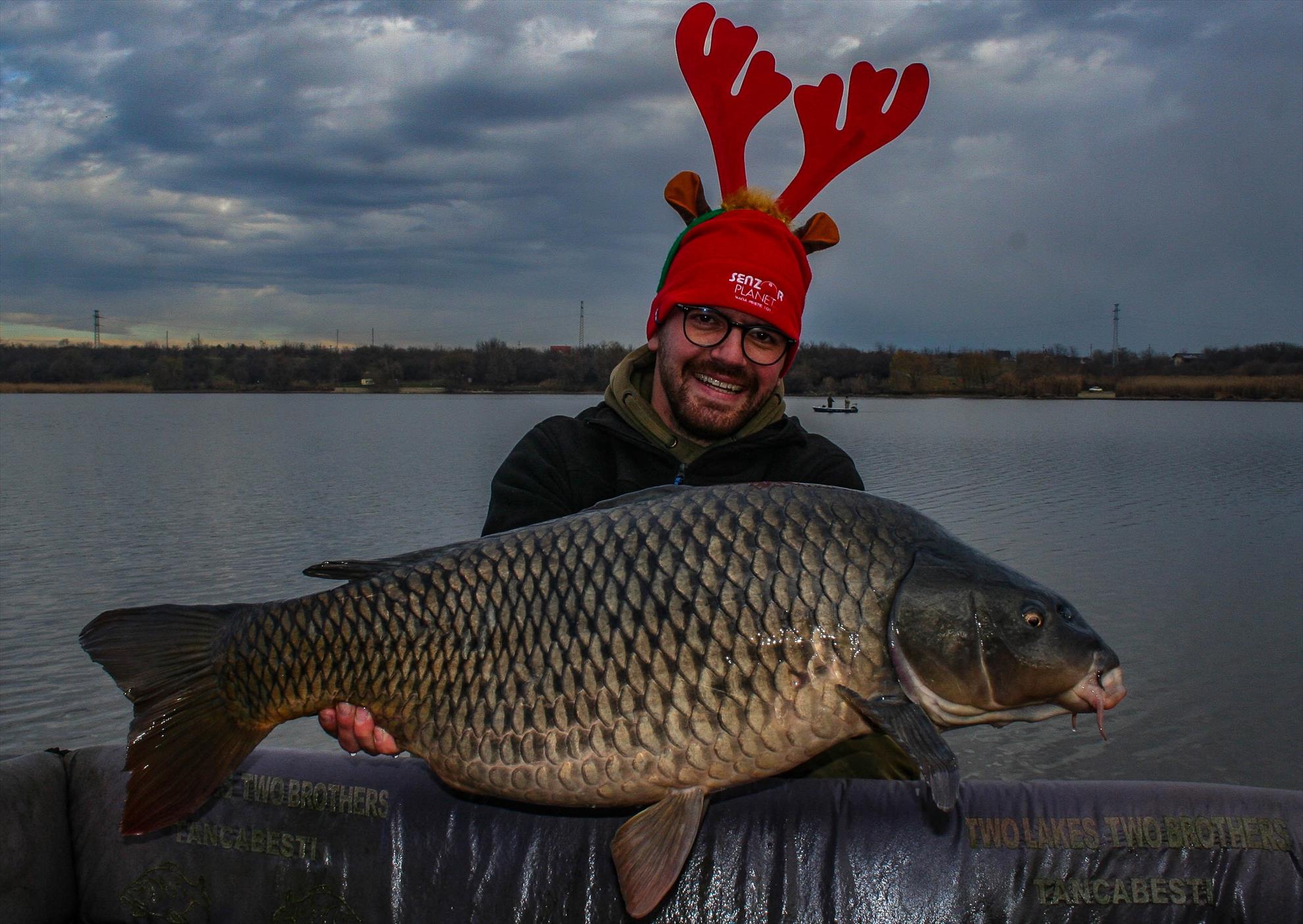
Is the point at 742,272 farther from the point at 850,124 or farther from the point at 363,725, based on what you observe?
the point at 363,725

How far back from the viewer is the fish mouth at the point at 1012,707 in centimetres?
132

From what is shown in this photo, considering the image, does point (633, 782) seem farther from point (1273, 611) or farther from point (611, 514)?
point (1273, 611)

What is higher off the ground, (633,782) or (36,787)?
(633,782)

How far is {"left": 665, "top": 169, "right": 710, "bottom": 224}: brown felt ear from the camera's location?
259 centimetres

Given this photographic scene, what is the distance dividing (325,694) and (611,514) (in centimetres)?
54

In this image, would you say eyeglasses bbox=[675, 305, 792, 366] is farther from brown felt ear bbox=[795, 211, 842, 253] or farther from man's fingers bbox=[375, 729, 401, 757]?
man's fingers bbox=[375, 729, 401, 757]

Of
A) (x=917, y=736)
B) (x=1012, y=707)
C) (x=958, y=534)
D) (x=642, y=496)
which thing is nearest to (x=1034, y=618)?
(x=1012, y=707)

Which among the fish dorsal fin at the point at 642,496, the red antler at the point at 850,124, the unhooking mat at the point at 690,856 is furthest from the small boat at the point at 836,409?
the fish dorsal fin at the point at 642,496

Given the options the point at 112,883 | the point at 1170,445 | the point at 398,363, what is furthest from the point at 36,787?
the point at 398,363

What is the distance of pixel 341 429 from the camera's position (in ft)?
82.1

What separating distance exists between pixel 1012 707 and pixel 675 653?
0.48 meters

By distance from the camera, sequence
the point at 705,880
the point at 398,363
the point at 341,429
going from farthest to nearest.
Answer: the point at 398,363 < the point at 341,429 < the point at 705,880

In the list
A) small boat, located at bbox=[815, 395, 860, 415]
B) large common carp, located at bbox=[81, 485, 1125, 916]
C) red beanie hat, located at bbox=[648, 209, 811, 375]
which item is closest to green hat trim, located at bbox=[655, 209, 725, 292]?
red beanie hat, located at bbox=[648, 209, 811, 375]

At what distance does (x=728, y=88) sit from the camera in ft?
8.72
